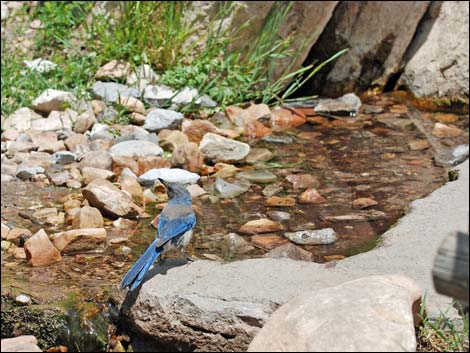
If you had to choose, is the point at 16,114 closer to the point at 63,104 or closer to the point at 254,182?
the point at 63,104

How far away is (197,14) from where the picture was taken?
8.12 metres

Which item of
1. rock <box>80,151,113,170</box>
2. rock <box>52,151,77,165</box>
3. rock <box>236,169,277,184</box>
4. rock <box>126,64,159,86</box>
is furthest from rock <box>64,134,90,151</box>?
rock <box>236,169,277,184</box>

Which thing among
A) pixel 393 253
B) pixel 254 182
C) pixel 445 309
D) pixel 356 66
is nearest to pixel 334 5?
pixel 356 66

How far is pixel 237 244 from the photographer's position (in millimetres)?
5348

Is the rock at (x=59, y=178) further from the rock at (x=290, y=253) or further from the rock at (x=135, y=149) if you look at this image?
the rock at (x=290, y=253)

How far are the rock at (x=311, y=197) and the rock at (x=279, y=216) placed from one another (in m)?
0.25

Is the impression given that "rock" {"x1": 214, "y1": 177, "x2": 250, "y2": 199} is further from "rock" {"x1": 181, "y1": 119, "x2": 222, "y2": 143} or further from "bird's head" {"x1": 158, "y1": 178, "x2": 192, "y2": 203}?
"bird's head" {"x1": 158, "y1": 178, "x2": 192, "y2": 203}

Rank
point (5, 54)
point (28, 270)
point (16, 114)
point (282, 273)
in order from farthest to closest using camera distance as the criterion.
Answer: point (5, 54), point (16, 114), point (28, 270), point (282, 273)

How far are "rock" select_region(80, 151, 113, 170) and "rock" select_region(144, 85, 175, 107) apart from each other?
116cm

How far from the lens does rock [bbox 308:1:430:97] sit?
8.62m

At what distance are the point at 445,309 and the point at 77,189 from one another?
296cm

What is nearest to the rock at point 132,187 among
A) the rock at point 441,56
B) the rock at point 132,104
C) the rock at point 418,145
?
the rock at point 132,104

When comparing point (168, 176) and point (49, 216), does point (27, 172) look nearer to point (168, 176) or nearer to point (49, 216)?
point (49, 216)

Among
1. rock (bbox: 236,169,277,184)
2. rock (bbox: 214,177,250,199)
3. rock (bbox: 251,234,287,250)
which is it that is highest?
rock (bbox: 251,234,287,250)
